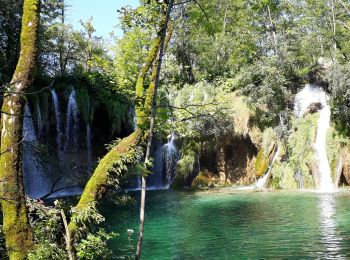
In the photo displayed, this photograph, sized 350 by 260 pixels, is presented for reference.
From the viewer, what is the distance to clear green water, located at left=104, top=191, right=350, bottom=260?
10.0m

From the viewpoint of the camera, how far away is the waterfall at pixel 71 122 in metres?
25.7

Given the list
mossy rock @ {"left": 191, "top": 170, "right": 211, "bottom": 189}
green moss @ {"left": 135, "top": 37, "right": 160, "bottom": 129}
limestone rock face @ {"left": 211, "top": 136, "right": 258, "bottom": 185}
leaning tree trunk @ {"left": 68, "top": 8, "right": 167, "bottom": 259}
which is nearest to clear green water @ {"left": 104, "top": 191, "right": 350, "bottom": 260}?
leaning tree trunk @ {"left": 68, "top": 8, "right": 167, "bottom": 259}

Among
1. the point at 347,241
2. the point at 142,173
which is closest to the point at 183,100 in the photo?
the point at 347,241

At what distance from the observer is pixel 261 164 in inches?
985

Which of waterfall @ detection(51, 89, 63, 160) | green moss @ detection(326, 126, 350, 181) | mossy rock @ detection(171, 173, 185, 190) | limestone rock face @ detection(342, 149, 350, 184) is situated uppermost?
waterfall @ detection(51, 89, 63, 160)

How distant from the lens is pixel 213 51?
1238 inches

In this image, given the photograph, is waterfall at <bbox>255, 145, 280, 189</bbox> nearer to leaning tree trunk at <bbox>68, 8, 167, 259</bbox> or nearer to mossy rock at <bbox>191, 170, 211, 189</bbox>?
mossy rock at <bbox>191, 170, 211, 189</bbox>

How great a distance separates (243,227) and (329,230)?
254 cm

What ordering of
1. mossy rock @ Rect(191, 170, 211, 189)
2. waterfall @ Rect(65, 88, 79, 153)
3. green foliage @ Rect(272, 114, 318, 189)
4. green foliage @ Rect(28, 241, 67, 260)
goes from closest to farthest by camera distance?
1. green foliage @ Rect(28, 241, 67, 260)
2. green foliage @ Rect(272, 114, 318, 189)
3. waterfall @ Rect(65, 88, 79, 153)
4. mossy rock @ Rect(191, 170, 211, 189)

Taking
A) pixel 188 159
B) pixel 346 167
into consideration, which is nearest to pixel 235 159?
pixel 188 159

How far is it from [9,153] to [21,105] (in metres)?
0.59

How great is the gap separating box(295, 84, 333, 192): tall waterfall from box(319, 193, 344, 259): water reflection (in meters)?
4.68

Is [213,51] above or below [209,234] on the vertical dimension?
above

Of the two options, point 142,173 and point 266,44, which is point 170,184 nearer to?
point 266,44
